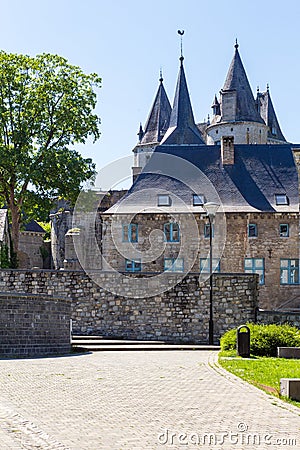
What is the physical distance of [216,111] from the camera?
7731cm

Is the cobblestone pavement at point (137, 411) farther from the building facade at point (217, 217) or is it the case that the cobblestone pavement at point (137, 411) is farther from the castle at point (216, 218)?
the building facade at point (217, 217)

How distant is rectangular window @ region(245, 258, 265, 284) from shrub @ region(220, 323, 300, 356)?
18366 millimetres

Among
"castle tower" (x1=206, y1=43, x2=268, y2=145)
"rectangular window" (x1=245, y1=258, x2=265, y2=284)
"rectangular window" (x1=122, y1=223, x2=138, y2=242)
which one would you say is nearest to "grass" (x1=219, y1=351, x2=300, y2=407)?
"rectangular window" (x1=245, y1=258, x2=265, y2=284)

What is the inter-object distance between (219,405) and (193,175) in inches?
1292

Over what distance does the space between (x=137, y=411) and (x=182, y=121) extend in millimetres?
61344

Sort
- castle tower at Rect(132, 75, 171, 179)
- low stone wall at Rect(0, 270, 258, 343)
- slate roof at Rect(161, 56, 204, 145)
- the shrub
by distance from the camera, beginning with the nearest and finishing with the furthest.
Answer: the shrub
low stone wall at Rect(0, 270, 258, 343)
slate roof at Rect(161, 56, 204, 145)
castle tower at Rect(132, 75, 171, 179)

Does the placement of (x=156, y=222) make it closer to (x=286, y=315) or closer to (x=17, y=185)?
(x=17, y=185)

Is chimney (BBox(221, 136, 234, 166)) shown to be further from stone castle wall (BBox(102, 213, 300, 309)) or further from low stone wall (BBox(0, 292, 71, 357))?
low stone wall (BBox(0, 292, 71, 357))

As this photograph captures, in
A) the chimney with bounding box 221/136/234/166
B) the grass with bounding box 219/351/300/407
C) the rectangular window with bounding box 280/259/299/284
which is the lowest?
the grass with bounding box 219/351/300/407

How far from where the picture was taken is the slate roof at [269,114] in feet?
274

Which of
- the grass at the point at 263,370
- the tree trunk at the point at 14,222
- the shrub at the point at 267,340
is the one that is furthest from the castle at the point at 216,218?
the grass at the point at 263,370

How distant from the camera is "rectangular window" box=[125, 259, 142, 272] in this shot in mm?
38688

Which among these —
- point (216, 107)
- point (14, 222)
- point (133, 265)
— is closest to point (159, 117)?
point (216, 107)

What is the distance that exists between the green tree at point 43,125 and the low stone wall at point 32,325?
16.1 meters
